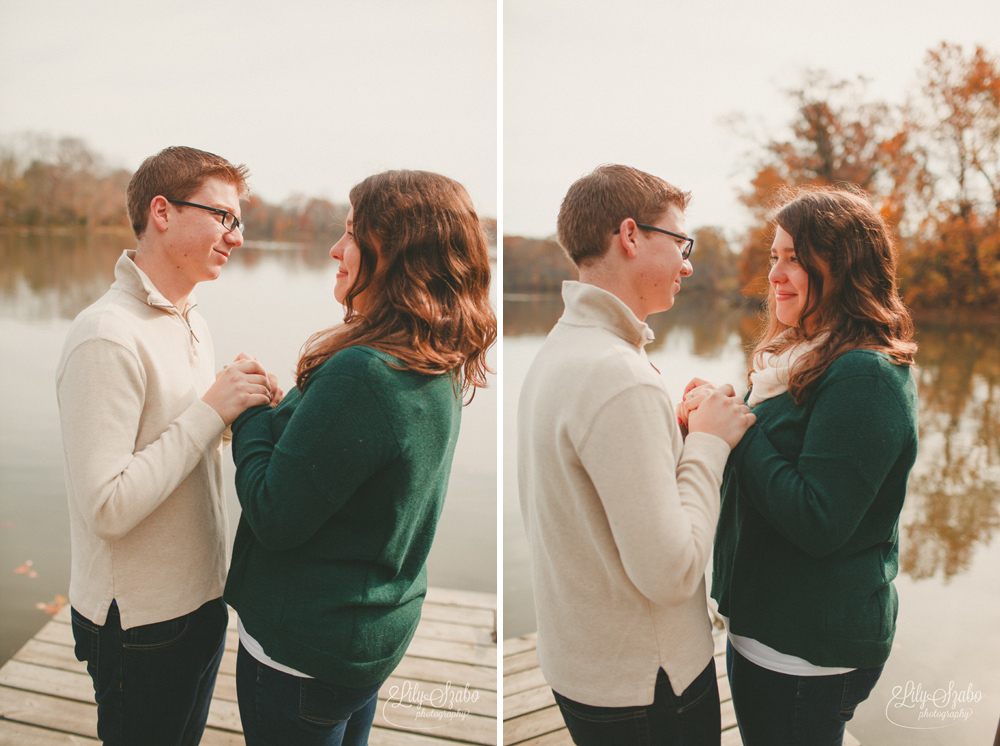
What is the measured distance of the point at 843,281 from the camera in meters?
1.22

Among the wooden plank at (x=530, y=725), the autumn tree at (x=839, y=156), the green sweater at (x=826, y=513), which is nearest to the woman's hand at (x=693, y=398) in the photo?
the green sweater at (x=826, y=513)

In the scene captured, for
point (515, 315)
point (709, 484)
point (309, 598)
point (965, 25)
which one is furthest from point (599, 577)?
point (965, 25)

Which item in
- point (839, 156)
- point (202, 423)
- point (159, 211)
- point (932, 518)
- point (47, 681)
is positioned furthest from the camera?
point (932, 518)

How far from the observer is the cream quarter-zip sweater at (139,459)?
43.4 inches

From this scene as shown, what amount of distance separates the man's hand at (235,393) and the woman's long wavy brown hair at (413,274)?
15cm

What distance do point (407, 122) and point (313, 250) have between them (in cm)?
65

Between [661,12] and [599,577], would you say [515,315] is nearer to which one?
[661,12]

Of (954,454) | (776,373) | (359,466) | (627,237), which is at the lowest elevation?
(954,454)

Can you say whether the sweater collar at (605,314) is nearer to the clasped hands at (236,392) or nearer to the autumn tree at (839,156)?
the clasped hands at (236,392)

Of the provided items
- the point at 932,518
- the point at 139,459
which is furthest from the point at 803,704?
the point at 932,518

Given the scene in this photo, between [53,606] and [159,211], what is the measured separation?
2.16 m

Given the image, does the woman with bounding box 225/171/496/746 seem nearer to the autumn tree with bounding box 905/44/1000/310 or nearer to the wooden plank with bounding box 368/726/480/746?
the wooden plank with bounding box 368/726/480/746

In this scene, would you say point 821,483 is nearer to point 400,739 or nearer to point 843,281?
point 843,281

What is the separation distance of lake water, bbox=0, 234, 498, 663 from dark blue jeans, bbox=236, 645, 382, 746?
1353 mm
